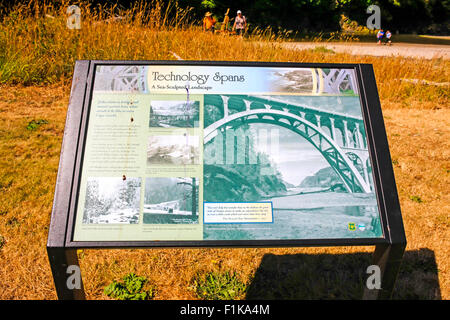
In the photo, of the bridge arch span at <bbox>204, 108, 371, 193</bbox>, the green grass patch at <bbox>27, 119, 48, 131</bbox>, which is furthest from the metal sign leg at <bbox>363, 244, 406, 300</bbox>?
the green grass patch at <bbox>27, 119, 48, 131</bbox>

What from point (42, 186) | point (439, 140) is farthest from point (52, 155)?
point (439, 140)

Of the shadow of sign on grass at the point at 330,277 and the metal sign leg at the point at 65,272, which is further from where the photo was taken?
the shadow of sign on grass at the point at 330,277

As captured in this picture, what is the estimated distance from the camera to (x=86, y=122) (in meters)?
1.88

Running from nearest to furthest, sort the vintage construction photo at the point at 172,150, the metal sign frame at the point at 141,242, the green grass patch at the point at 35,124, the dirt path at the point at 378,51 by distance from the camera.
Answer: the metal sign frame at the point at 141,242, the vintage construction photo at the point at 172,150, the green grass patch at the point at 35,124, the dirt path at the point at 378,51

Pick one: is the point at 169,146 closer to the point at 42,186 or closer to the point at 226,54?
the point at 42,186

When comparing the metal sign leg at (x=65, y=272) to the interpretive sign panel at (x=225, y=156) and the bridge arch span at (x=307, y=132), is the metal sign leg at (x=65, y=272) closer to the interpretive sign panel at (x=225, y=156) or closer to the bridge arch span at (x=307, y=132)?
the interpretive sign panel at (x=225, y=156)

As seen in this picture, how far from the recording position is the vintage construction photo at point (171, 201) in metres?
1.75

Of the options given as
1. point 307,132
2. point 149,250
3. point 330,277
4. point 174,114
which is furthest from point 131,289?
point 307,132

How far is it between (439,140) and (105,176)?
190 inches

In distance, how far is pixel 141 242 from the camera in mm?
1704

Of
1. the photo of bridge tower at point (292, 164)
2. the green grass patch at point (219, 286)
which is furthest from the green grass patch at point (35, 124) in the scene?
the photo of bridge tower at point (292, 164)

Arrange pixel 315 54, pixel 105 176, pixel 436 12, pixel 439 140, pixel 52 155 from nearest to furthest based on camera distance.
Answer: pixel 105 176, pixel 52 155, pixel 439 140, pixel 315 54, pixel 436 12

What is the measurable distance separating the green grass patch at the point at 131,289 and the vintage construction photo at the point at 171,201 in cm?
98

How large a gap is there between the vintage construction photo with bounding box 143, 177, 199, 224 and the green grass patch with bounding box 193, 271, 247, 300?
39.6 inches
